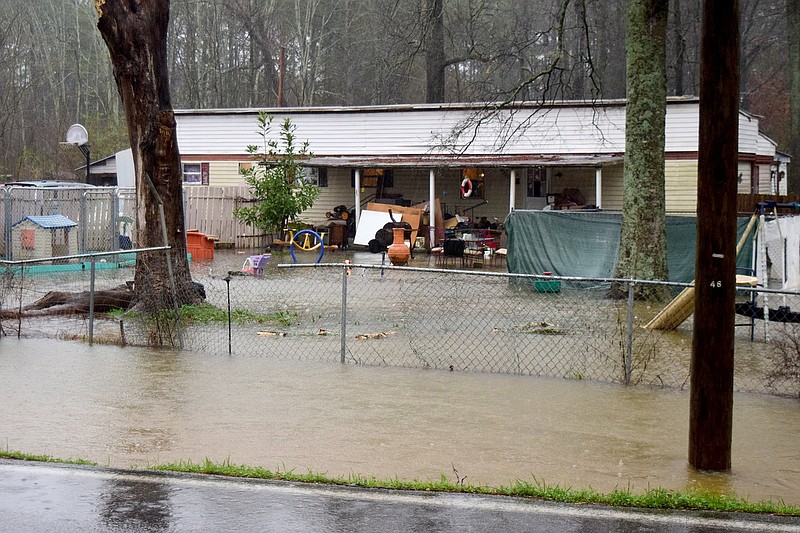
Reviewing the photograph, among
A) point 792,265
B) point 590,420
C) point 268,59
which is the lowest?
point 590,420

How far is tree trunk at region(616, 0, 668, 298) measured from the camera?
18.1 m

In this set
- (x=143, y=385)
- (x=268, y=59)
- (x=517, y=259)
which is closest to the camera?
(x=143, y=385)

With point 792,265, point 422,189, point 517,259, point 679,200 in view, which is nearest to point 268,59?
point 422,189

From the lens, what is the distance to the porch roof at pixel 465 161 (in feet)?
97.1

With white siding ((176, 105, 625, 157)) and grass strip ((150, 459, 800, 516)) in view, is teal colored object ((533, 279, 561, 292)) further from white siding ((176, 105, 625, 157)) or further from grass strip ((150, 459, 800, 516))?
white siding ((176, 105, 625, 157))

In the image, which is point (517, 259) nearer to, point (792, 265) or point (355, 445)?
point (792, 265)

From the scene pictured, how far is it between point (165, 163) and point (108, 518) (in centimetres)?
1128

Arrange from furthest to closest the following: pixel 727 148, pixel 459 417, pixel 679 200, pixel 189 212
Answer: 1. pixel 189 212
2. pixel 679 200
3. pixel 459 417
4. pixel 727 148

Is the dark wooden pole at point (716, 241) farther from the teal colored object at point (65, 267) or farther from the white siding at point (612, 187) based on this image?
the white siding at point (612, 187)

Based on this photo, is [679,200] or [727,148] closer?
[727,148]

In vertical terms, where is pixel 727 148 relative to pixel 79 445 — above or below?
above

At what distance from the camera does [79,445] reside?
24.3 ft

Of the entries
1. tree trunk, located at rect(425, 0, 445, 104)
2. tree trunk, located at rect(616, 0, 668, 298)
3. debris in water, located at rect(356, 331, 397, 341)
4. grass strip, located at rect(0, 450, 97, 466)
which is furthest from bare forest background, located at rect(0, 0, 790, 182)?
grass strip, located at rect(0, 450, 97, 466)

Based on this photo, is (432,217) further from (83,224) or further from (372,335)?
(372,335)
